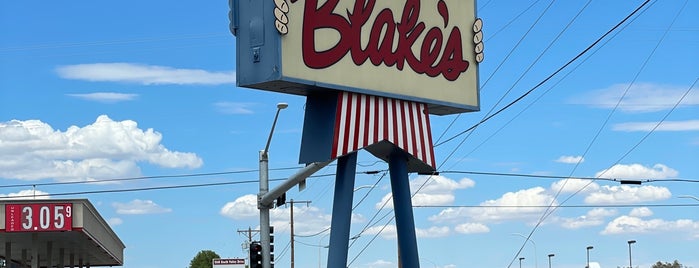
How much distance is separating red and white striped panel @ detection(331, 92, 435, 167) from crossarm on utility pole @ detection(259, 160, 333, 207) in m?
1.99

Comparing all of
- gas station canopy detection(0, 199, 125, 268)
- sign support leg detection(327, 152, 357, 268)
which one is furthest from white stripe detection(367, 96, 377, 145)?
gas station canopy detection(0, 199, 125, 268)

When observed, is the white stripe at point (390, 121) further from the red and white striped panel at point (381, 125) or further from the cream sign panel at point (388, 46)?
the cream sign panel at point (388, 46)

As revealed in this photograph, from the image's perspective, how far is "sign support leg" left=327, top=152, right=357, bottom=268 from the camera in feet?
80.0

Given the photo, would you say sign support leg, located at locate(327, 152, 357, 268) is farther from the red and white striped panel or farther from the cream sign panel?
the cream sign panel

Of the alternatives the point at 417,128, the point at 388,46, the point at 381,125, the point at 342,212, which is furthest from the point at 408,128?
the point at 342,212

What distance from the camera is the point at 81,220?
3634 cm

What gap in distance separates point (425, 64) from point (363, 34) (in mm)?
2242

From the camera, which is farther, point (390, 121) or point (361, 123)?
point (390, 121)

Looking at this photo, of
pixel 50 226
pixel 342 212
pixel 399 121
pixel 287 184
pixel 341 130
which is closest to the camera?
pixel 341 130

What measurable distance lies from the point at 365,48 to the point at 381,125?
173cm

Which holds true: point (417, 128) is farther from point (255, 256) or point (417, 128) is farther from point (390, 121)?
point (255, 256)

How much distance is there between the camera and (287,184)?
107 ft

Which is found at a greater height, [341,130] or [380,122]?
[380,122]

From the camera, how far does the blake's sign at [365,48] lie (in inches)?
908
